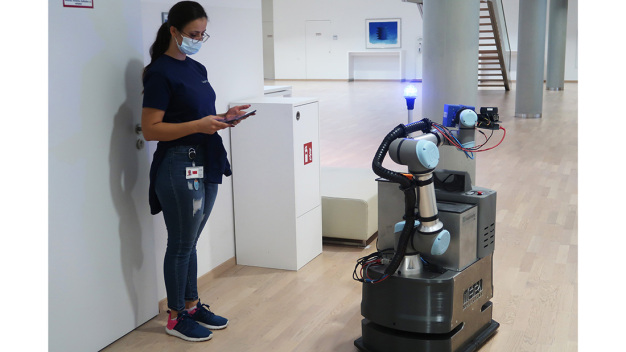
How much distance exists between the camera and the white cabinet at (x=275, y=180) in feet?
13.3

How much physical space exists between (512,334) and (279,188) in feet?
5.39

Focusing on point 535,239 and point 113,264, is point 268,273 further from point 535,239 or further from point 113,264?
point 535,239

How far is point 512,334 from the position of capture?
3215mm

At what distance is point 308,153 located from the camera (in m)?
4.23

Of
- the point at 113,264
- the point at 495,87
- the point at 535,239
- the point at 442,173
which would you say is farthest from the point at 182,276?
the point at 495,87

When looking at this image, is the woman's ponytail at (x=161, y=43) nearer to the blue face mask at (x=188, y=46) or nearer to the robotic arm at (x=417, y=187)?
the blue face mask at (x=188, y=46)

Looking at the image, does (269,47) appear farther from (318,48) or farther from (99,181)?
(99,181)

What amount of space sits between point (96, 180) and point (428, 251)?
1513 millimetres

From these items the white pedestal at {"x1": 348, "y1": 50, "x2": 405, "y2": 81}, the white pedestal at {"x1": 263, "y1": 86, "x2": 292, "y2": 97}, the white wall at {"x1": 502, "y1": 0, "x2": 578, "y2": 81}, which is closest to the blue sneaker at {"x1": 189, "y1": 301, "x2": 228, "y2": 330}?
the white pedestal at {"x1": 263, "y1": 86, "x2": 292, "y2": 97}

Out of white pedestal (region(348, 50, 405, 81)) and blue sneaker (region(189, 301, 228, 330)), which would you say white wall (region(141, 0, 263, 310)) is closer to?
blue sneaker (region(189, 301, 228, 330))

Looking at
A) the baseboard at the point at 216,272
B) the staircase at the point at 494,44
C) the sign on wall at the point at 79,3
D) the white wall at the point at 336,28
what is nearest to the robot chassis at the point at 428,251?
the baseboard at the point at 216,272

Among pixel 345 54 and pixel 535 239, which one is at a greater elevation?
pixel 345 54

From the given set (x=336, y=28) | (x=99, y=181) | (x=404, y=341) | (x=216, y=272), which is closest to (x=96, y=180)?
(x=99, y=181)

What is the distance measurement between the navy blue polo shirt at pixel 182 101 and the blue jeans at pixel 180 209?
1.7 inches
